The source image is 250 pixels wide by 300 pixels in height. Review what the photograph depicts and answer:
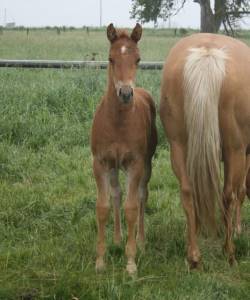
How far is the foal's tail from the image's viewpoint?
3914 mm

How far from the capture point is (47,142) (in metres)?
7.26

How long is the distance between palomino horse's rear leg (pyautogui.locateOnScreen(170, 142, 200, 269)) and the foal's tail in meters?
0.05

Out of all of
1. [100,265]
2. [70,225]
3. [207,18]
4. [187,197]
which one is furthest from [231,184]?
[207,18]

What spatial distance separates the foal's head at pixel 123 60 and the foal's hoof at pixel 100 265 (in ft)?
3.84

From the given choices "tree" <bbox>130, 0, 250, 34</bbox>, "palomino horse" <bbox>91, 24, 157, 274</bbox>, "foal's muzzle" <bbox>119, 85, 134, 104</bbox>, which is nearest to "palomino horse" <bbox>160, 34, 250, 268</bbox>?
"palomino horse" <bbox>91, 24, 157, 274</bbox>

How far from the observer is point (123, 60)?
12.6ft

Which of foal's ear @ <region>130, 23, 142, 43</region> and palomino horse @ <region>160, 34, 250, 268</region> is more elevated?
foal's ear @ <region>130, 23, 142, 43</region>

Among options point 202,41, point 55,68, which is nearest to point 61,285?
point 202,41

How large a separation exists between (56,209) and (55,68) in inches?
250

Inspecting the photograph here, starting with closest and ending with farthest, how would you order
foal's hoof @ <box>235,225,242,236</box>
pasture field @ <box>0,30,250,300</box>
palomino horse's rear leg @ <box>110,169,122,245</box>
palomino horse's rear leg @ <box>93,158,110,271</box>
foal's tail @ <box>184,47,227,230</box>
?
pasture field @ <box>0,30,250,300</box>
foal's tail @ <box>184,47,227,230</box>
palomino horse's rear leg @ <box>93,158,110,271</box>
palomino horse's rear leg @ <box>110,169,122,245</box>
foal's hoof @ <box>235,225,242,236</box>

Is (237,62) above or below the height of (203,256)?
above

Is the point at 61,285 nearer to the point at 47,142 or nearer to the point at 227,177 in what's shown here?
the point at 227,177

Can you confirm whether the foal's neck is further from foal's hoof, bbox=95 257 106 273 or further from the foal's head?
foal's hoof, bbox=95 257 106 273

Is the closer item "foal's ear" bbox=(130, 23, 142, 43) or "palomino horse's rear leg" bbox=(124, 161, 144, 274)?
"foal's ear" bbox=(130, 23, 142, 43)
